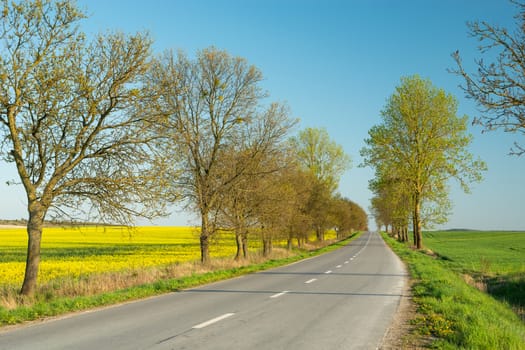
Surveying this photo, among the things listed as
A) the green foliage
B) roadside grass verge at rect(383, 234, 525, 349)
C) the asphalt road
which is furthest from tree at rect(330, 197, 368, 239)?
roadside grass verge at rect(383, 234, 525, 349)

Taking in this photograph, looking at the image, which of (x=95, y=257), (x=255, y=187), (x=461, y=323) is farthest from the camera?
(x=95, y=257)

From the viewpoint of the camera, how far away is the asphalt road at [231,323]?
7.03 metres

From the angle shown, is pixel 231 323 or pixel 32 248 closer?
pixel 231 323

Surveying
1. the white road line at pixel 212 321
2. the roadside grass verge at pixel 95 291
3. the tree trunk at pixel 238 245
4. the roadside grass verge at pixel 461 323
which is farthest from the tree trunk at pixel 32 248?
the tree trunk at pixel 238 245

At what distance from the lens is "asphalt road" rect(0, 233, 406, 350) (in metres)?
7.03

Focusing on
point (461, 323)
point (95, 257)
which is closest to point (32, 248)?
point (461, 323)

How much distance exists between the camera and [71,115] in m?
13.4

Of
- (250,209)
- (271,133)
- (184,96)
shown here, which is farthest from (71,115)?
(250,209)

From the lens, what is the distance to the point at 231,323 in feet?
28.1

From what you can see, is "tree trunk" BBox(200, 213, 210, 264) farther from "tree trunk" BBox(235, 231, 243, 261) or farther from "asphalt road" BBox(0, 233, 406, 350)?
"asphalt road" BBox(0, 233, 406, 350)

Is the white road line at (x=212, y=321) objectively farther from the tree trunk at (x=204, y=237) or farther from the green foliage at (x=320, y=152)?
the green foliage at (x=320, y=152)

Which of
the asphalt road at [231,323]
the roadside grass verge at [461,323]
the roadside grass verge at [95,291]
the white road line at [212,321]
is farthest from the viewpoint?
the roadside grass verge at [95,291]

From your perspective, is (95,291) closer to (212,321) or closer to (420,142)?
(212,321)

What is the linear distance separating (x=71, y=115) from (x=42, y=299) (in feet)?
17.2
